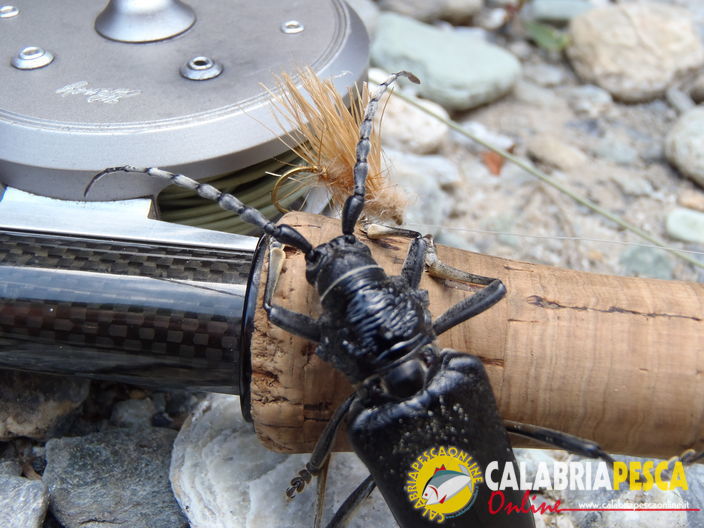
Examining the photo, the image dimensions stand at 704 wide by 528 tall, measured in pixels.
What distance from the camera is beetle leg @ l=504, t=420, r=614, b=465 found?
115 cm

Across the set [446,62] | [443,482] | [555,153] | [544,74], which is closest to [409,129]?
[446,62]

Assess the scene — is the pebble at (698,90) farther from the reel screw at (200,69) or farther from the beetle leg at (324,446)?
the beetle leg at (324,446)

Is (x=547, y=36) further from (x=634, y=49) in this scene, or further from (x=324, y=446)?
(x=324, y=446)

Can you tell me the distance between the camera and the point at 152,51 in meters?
1.60

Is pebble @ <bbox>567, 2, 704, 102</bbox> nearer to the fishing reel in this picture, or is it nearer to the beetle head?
the fishing reel

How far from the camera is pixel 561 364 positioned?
3.86ft

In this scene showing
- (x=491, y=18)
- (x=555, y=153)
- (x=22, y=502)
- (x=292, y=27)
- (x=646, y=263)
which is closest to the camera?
(x=22, y=502)

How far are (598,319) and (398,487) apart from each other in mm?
411

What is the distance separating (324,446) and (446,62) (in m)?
1.79

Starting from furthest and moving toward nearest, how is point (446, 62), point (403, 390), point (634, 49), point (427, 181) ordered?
1. point (634, 49)
2. point (446, 62)
3. point (427, 181)
4. point (403, 390)

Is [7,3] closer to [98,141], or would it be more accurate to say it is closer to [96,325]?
[98,141]

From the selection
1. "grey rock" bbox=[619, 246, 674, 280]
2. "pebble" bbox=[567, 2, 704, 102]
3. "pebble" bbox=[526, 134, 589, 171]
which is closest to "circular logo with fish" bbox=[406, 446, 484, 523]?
"grey rock" bbox=[619, 246, 674, 280]

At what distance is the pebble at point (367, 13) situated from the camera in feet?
8.82

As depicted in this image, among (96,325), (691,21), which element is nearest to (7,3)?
(96,325)
